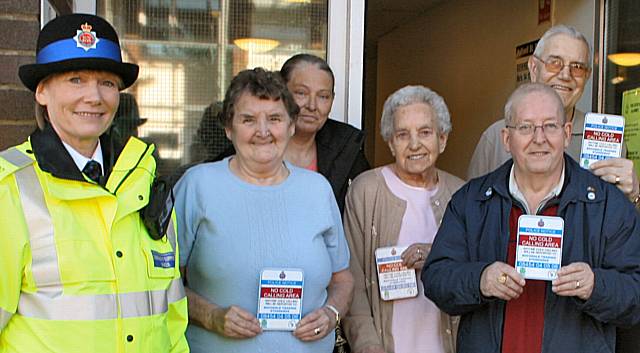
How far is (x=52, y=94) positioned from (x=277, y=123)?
0.94 meters

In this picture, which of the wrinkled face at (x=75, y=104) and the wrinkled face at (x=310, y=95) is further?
the wrinkled face at (x=310, y=95)

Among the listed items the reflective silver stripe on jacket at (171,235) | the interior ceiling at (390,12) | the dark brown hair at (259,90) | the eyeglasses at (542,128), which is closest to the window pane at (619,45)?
the eyeglasses at (542,128)

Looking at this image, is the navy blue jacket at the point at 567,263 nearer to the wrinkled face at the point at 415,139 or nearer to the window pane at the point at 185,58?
the wrinkled face at the point at 415,139

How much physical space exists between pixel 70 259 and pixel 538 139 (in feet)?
5.24

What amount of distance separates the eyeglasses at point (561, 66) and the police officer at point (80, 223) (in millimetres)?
1861

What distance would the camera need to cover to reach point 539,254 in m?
2.61

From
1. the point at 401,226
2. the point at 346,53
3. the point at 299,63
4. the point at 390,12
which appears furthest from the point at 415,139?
the point at 390,12

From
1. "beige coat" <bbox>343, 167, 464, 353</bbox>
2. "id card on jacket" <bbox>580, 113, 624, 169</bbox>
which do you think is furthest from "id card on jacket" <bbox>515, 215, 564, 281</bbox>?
"beige coat" <bbox>343, 167, 464, 353</bbox>

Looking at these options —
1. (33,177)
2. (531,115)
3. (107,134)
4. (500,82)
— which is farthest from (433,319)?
(500,82)

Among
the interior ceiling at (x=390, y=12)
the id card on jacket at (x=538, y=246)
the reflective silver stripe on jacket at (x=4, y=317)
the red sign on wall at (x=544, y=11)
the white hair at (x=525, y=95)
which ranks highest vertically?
the interior ceiling at (x=390, y=12)

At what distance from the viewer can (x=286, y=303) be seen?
2814 mm

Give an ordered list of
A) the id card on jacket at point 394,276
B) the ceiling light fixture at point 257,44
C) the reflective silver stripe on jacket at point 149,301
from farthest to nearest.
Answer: the ceiling light fixture at point 257,44 < the id card on jacket at point 394,276 < the reflective silver stripe on jacket at point 149,301

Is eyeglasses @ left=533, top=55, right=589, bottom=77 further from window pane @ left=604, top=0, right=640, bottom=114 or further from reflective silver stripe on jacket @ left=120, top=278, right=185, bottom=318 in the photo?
reflective silver stripe on jacket @ left=120, top=278, right=185, bottom=318

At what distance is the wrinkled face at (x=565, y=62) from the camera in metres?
3.40
